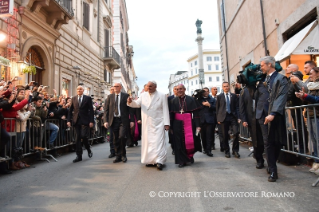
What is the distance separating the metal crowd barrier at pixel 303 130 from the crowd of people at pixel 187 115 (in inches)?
0.8

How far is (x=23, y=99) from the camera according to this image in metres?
6.69

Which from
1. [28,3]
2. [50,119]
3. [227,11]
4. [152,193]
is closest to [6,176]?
[50,119]

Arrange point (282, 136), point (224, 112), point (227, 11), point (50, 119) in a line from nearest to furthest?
1. point (282, 136)
2. point (224, 112)
3. point (50, 119)
4. point (227, 11)

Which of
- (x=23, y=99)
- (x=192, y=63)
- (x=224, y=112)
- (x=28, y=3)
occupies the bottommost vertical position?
(x=224, y=112)

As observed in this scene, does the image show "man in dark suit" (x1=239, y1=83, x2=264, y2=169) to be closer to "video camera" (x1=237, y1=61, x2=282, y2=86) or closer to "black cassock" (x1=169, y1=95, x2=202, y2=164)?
"video camera" (x1=237, y1=61, x2=282, y2=86)

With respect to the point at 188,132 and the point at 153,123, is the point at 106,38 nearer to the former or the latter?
the point at 153,123

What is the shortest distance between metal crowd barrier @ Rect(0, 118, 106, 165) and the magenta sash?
12.7ft

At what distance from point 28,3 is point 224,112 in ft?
31.9

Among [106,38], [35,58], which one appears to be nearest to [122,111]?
[35,58]

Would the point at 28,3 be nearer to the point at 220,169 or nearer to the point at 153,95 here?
the point at 153,95

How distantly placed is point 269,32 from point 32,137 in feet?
33.0

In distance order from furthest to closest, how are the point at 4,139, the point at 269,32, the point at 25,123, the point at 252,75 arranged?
the point at 269,32 < the point at 25,123 < the point at 4,139 < the point at 252,75

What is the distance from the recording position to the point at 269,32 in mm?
11070

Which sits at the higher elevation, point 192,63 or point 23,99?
point 192,63
